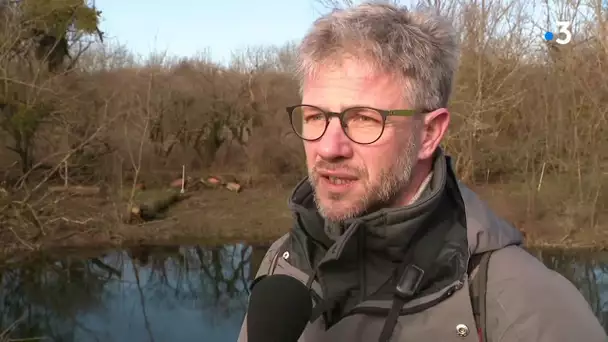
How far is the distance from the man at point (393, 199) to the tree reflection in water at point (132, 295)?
27.7 ft

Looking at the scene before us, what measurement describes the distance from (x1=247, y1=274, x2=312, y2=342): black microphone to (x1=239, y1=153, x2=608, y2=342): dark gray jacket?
22 cm

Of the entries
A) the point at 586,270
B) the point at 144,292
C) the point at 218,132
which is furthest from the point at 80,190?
the point at 586,270

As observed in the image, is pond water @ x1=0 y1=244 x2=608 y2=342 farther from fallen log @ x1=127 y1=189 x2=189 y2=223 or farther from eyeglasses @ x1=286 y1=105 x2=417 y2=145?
eyeglasses @ x1=286 y1=105 x2=417 y2=145

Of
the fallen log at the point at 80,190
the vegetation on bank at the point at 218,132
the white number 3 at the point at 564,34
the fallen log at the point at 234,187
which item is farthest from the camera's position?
the fallen log at the point at 234,187

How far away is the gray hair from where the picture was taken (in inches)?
44.9

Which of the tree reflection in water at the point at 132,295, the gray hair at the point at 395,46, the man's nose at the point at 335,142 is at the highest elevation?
the gray hair at the point at 395,46

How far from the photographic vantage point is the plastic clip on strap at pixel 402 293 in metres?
1.10

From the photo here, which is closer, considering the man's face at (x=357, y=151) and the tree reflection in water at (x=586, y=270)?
the man's face at (x=357, y=151)

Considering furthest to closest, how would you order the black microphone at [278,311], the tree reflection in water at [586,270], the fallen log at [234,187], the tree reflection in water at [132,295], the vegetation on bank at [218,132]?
the fallen log at [234,187] < the vegetation on bank at [218,132] < the tree reflection in water at [586,270] < the tree reflection in water at [132,295] < the black microphone at [278,311]

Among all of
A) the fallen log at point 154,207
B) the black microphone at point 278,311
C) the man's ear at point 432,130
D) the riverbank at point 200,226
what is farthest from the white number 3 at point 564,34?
the black microphone at point 278,311

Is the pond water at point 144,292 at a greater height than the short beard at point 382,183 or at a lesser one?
lesser

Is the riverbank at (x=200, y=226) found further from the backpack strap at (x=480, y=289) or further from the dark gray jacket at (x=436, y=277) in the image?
the backpack strap at (x=480, y=289)

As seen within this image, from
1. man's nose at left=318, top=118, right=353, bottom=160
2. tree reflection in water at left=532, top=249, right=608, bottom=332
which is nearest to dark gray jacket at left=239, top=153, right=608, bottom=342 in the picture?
man's nose at left=318, top=118, right=353, bottom=160

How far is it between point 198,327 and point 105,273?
11.7 feet
